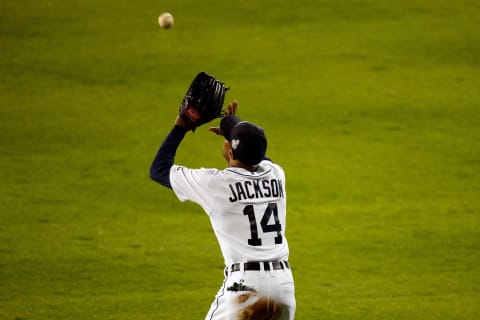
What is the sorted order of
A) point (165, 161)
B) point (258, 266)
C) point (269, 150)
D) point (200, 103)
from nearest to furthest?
point (258, 266) < point (165, 161) < point (200, 103) < point (269, 150)

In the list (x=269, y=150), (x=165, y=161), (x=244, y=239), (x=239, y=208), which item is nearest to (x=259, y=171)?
(x=239, y=208)

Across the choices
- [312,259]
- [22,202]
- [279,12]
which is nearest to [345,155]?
→ [312,259]

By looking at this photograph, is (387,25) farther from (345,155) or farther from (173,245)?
(173,245)

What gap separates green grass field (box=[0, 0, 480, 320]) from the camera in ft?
27.6

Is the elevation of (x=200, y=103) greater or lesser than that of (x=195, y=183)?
greater

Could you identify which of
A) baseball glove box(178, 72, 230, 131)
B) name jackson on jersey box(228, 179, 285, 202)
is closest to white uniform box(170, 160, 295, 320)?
name jackson on jersey box(228, 179, 285, 202)

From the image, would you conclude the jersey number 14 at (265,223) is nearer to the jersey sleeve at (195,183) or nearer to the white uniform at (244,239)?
the white uniform at (244,239)

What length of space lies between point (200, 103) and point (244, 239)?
33.8 inches

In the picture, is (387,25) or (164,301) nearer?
(164,301)

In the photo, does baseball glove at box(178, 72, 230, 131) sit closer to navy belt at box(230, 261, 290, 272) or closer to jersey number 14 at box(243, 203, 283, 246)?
jersey number 14 at box(243, 203, 283, 246)

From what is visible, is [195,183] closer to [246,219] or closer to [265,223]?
[246,219]

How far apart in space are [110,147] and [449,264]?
5684 mm

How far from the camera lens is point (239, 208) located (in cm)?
480

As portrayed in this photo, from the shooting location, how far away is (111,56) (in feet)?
50.9
